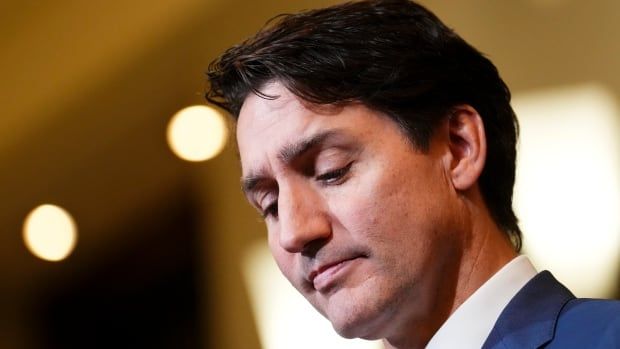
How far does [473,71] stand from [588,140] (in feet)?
3.30

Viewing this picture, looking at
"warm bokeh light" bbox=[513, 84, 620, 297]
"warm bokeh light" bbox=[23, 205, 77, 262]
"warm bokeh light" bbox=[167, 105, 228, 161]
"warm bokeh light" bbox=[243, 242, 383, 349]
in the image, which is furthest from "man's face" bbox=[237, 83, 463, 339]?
"warm bokeh light" bbox=[23, 205, 77, 262]

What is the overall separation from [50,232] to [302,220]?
272 centimetres

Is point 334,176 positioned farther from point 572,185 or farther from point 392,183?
point 572,185

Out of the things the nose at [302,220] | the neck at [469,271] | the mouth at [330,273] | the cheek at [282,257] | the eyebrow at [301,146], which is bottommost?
the neck at [469,271]

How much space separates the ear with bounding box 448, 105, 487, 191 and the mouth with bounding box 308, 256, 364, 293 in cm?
15

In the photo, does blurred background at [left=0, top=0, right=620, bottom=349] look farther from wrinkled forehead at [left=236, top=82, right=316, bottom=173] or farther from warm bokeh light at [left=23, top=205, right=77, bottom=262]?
wrinkled forehead at [left=236, top=82, right=316, bottom=173]

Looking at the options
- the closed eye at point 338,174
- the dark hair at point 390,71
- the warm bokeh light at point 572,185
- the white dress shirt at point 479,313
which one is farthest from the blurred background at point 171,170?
the closed eye at point 338,174

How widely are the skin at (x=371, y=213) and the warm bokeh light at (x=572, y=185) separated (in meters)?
1.05

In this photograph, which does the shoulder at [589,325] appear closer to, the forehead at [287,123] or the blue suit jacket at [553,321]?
the blue suit jacket at [553,321]

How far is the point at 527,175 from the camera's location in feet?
7.06

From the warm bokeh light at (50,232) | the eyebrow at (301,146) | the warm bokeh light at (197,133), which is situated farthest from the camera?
the warm bokeh light at (50,232)

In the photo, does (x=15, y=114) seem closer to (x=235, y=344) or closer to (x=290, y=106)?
(x=235, y=344)

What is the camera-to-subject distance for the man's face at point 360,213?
100cm

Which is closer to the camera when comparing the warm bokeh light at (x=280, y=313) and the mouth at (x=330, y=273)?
the mouth at (x=330, y=273)
